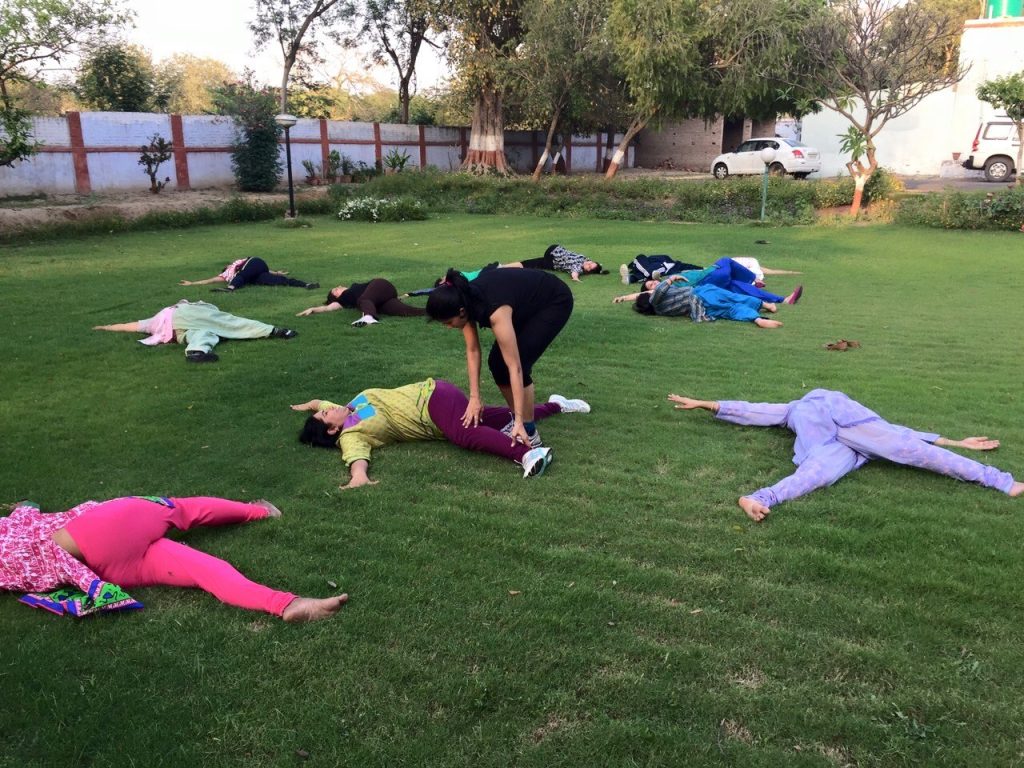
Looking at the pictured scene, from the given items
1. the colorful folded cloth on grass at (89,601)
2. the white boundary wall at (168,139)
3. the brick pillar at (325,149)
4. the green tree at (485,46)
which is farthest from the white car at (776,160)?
the colorful folded cloth on grass at (89,601)

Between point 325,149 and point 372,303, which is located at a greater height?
point 325,149

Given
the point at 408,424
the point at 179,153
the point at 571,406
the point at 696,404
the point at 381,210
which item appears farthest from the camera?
the point at 179,153

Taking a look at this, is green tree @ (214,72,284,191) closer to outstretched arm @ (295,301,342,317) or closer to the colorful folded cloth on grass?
outstretched arm @ (295,301,342,317)

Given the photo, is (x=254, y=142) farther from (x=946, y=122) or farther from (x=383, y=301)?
(x=946, y=122)

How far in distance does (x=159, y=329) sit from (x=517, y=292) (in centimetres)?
477

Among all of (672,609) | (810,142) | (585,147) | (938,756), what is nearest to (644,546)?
(672,609)

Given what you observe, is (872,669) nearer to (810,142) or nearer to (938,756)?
(938,756)

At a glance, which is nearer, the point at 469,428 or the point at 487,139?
the point at 469,428

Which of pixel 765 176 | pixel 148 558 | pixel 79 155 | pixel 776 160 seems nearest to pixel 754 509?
pixel 148 558

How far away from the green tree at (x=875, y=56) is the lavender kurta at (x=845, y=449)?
52.5 feet

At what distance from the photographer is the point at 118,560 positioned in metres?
3.23

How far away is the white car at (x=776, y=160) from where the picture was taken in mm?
27797

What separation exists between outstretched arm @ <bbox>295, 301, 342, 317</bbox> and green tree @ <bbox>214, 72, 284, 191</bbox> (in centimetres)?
1758

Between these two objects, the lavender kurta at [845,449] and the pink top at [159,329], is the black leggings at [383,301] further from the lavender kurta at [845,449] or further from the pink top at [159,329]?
the lavender kurta at [845,449]
